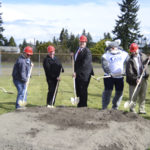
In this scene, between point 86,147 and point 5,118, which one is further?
point 5,118

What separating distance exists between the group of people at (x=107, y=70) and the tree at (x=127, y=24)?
4033 cm

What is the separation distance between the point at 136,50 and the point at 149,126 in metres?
2.03

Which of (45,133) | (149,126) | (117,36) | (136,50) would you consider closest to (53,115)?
(45,133)

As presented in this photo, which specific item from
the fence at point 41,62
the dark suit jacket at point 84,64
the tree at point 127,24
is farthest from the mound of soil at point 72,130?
the tree at point 127,24

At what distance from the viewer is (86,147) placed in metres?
3.97

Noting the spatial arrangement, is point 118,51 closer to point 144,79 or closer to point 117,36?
point 144,79

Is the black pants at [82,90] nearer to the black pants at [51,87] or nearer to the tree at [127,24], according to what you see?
the black pants at [51,87]

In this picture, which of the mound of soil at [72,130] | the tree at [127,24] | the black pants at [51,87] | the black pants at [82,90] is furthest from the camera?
the tree at [127,24]

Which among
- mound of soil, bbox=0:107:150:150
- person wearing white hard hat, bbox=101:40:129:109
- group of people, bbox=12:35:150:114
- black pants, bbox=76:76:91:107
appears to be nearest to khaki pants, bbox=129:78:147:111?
group of people, bbox=12:35:150:114

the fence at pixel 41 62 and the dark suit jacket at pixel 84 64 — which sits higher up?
the dark suit jacket at pixel 84 64

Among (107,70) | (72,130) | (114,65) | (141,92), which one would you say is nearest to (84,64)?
(107,70)

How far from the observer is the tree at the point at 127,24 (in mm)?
47059

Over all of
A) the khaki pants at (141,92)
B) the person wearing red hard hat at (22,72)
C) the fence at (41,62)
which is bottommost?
the fence at (41,62)

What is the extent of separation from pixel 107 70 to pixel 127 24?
142 ft
